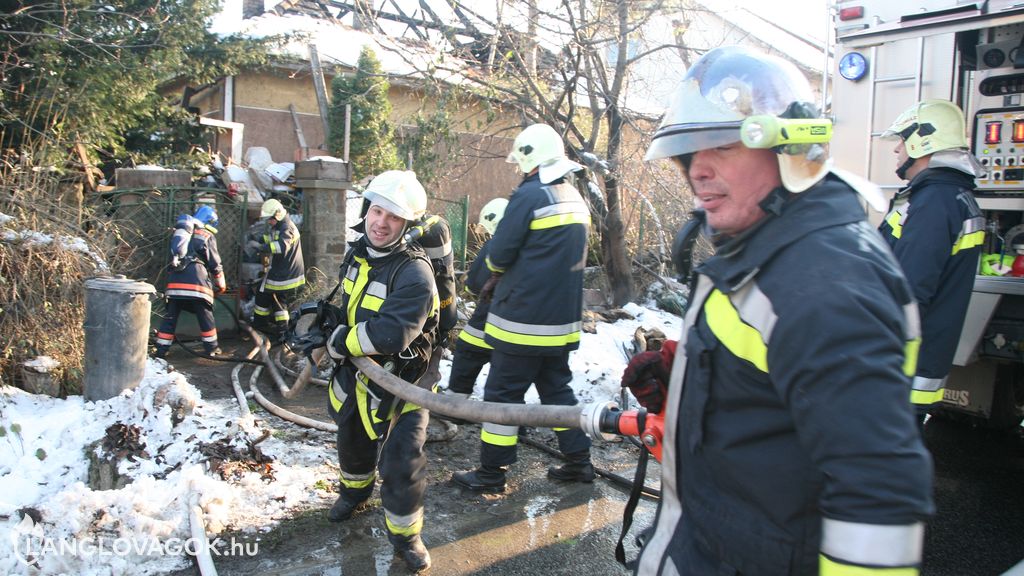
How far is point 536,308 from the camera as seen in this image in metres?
4.58

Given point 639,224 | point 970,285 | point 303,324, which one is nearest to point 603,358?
point 303,324

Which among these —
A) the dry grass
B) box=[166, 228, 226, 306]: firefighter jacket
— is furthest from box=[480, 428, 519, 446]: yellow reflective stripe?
box=[166, 228, 226, 306]: firefighter jacket

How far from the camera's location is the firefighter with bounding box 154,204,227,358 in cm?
754

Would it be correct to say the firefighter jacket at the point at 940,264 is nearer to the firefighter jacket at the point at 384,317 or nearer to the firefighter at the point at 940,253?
the firefighter at the point at 940,253

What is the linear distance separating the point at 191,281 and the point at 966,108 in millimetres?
6927

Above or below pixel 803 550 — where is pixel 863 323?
above

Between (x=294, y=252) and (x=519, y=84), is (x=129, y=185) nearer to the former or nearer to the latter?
(x=294, y=252)

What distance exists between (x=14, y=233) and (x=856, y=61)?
19.1 feet

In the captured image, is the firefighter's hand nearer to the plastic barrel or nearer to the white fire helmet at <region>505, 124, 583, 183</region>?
the white fire helmet at <region>505, 124, 583, 183</region>

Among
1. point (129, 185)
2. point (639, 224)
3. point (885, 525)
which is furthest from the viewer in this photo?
point (639, 224)

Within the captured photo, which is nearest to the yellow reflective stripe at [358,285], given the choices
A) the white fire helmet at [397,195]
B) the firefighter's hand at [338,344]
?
the firefighter's hand at [338,344]

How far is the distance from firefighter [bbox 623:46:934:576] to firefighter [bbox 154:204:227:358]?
6823mm

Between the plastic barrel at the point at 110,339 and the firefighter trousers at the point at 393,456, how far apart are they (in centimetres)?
194

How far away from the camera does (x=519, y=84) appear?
8.70m
